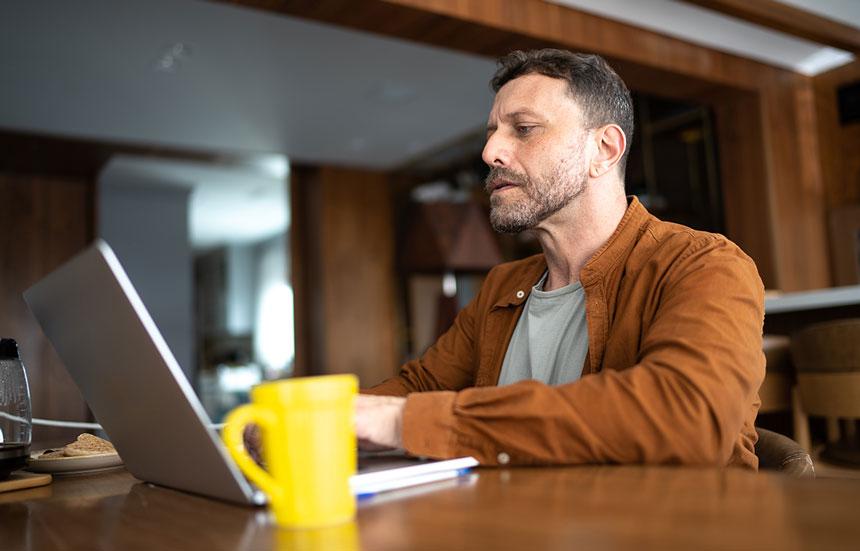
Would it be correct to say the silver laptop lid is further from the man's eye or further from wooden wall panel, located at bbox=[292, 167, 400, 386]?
wooden wall panel, located at bbox=[292, 167, 400, 386]

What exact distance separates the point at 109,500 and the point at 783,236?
14.3 ft

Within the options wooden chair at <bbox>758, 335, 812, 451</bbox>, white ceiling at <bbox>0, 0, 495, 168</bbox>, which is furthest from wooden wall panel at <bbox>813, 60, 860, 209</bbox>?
wooden chair at <bbox>758, 335, 812, 451</bbox>

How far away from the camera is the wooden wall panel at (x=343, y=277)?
6695 mm

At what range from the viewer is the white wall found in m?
7.51

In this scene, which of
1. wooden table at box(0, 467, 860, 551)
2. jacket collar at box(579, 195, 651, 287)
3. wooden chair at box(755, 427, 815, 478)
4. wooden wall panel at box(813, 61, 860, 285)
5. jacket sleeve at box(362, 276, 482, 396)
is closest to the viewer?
wooden table at box(0, 467, 860, 551)

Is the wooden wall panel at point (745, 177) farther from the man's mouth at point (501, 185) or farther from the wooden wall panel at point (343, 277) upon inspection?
the man's mouth at point (501, 185)

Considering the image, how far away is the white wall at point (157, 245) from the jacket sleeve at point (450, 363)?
21.2 ft

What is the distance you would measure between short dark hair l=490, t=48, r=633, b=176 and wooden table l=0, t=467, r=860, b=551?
2.52 ft

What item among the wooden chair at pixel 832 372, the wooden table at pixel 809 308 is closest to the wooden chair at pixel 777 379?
the wooden table at pixel 809 308

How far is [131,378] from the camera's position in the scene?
31.1 inches

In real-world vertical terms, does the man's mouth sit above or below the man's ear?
below

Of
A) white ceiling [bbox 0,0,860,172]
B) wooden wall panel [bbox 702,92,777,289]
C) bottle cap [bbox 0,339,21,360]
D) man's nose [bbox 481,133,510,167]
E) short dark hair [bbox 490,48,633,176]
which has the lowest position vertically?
bottle cap [bbox 0,339,21,360]

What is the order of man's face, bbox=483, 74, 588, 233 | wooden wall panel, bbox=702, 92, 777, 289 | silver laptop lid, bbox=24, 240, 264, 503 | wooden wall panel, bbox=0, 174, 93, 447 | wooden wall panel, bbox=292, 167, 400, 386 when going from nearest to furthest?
1. silver laptop lid, bbox=24, 240, 264, 503
2. man's face, bbox=483, 74, 588, 233
3. wooden wall panel, bbox=702, 92, 777, 289
4. wooden wall panel, bbox=0, 174, 93, 447
5. wooden wall panel, bbox=292, 167, 400, 386

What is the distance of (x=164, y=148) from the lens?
19.8 feet
